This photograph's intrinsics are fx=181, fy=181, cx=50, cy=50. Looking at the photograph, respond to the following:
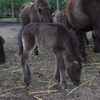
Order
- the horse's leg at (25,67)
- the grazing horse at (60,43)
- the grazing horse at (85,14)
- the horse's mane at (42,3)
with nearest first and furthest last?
1. the grazing horse at (60,43)
2. the horse's leg at (25,67)
3. the grazing horse at (85,14)
4. the horse's mane at (42,3)

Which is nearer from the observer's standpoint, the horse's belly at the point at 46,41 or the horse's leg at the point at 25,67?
the horse's belly at the point at 46,41

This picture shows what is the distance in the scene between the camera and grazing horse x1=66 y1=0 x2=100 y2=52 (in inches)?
176

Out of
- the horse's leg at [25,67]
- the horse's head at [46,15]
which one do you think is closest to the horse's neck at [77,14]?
the horse's head at [46,15]

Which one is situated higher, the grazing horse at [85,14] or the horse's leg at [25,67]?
the grazing horse at [85,14]

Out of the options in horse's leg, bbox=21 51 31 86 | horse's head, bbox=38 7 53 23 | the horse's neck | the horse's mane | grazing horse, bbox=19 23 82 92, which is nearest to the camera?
grazing horse, bbox=19 23 82 92

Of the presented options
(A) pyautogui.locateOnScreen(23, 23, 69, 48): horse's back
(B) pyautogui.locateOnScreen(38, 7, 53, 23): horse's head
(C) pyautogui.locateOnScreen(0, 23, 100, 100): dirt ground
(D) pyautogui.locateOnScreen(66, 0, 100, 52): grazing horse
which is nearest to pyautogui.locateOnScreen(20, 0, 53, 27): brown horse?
(B) pyautogui.locateOnScreen(38, 7, 53, 23): horse's head

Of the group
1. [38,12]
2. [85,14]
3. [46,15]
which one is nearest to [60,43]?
[85,14]

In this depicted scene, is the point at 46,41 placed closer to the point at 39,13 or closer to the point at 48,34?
the point at 48,34

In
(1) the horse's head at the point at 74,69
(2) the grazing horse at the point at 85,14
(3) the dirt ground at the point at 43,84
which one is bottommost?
(3) the dirt ground at the point at 43,84

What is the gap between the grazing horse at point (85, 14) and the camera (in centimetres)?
447

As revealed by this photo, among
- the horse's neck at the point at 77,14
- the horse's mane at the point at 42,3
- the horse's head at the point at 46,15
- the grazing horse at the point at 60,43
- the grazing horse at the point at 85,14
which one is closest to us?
the grazing horse at the point at 60,43

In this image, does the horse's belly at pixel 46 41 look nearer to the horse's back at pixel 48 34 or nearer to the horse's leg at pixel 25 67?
the horse's back at pixel 48 34

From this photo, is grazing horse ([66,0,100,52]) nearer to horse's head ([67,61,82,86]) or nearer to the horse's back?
the horse's back

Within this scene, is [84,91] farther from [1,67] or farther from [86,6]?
[1,67]
